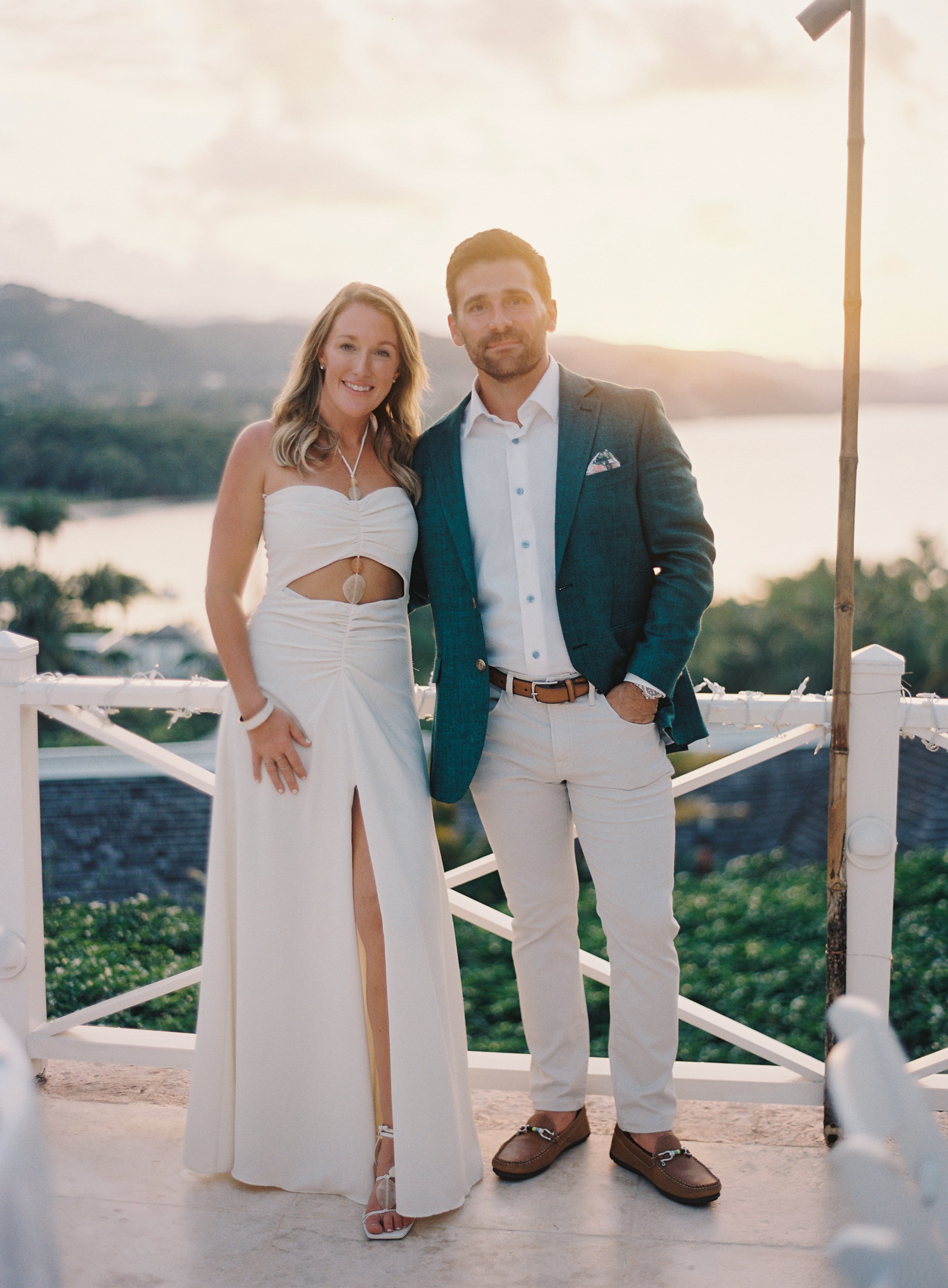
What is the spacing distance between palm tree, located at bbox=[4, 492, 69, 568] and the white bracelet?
114 feet

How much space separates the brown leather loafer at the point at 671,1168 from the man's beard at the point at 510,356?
155 cm

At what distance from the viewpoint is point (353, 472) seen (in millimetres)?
2268

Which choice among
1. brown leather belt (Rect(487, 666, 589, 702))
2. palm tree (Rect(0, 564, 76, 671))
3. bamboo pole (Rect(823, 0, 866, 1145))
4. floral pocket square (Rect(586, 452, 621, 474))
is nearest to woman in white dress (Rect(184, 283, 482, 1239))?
brown leather belt (Rect(487, 666, 589, 702))

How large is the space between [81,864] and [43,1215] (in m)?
23.4

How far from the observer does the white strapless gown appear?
2.15 meters

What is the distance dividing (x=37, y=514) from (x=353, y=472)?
113 ft

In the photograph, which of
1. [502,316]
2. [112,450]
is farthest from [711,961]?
[112,450]

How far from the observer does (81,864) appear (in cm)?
2295

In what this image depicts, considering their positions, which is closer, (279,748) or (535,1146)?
(279,748)

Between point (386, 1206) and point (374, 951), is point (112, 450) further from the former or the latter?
point (386, 1206)

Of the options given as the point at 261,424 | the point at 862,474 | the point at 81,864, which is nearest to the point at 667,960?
the point at 261,424

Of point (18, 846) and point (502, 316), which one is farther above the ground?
point (502, 316)

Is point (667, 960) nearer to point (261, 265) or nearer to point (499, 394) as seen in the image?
point (499, 394)

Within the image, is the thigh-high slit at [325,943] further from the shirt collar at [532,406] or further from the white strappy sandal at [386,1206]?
the shirt collar at [532,406]
